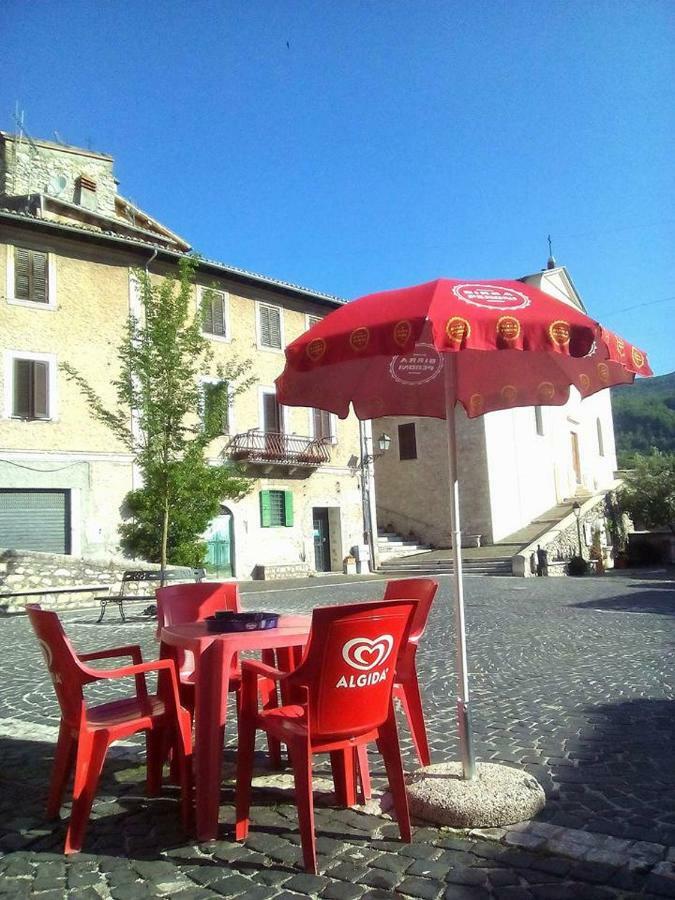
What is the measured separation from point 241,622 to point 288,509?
2073 cm

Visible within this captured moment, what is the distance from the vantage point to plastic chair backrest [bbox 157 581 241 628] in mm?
4301

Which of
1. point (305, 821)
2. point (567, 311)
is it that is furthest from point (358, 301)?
point (305, 821)

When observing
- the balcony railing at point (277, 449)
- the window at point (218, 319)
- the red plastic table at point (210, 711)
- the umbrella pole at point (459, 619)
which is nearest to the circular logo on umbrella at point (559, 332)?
the umbrella pole at point (459, 619)

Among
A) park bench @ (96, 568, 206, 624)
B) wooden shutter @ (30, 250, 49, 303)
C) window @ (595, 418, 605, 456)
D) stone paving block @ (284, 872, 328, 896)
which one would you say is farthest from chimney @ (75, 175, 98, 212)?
window @ (595, 418, 605, 456)

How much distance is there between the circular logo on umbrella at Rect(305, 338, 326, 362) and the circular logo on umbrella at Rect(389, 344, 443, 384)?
52.3 inches

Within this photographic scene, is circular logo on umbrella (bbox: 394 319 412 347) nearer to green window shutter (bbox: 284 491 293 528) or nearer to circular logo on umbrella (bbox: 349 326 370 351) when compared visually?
circular logo on umbrella (bbox: 349 326 370 351)

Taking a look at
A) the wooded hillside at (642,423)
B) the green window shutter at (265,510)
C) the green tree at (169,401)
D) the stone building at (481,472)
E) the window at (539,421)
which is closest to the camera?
the green tree at (169,401)

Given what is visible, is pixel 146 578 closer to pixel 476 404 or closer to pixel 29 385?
pixel 29 385

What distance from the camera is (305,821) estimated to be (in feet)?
8.94

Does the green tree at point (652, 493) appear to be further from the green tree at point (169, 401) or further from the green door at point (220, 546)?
the green tree at point (169, 401)

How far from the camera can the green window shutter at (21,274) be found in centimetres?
1931

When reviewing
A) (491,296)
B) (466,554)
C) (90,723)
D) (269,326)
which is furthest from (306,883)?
(269,326)

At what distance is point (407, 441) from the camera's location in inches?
1209

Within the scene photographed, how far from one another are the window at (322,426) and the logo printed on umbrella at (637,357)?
2151 cm
